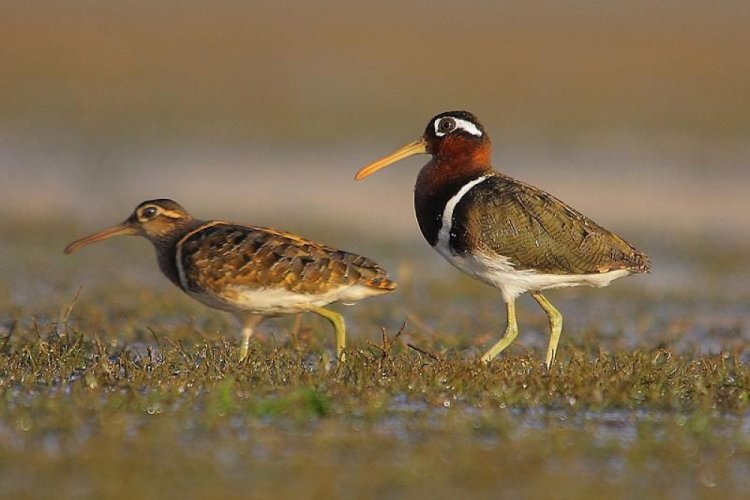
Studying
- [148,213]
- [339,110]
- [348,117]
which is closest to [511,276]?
[148,213]

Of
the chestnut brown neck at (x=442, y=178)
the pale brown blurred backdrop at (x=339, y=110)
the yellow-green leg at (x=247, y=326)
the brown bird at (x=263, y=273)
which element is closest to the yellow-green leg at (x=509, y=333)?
the chestnut brown neck at (x=442, y=178)

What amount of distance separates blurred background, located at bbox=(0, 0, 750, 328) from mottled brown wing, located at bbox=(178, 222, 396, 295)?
504 centimetres

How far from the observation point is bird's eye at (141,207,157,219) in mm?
9102

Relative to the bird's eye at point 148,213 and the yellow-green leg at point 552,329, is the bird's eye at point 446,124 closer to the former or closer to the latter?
the yellow-green leg at point 552,329

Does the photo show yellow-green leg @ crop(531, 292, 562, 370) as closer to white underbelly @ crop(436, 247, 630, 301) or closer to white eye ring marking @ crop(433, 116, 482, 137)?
white underbelly @ crop(436, 247, 630, 301)

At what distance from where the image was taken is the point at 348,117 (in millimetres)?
25266

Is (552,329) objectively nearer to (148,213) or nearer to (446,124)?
(446,124)

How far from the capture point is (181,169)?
67.5 ft

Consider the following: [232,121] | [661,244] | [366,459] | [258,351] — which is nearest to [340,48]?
[232,121]

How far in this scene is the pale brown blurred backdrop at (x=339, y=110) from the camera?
18328mm

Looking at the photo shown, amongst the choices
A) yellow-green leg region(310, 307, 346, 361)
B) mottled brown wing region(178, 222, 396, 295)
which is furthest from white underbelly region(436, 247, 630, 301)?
yellow-green leg region(310, 307, 346, 361)

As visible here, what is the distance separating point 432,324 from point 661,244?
4936 millimetres

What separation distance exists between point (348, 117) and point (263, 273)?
17038 millimetres

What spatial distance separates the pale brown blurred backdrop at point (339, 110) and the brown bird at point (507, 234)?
6.83 metres
